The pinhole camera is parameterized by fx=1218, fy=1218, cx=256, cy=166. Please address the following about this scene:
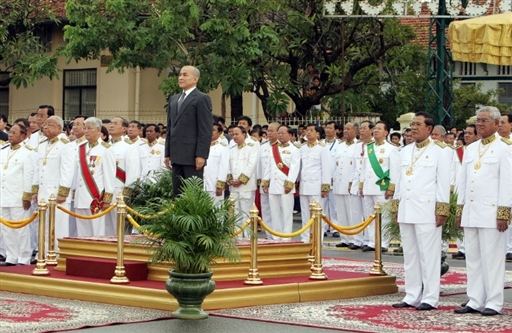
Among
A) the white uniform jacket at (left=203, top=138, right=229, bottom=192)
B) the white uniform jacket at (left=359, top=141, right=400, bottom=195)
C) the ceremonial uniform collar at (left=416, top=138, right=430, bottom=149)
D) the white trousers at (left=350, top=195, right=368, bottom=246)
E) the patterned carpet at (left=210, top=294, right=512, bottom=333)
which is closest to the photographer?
the patterned carpet at (left=210, top=294, right=512, bottom=333)

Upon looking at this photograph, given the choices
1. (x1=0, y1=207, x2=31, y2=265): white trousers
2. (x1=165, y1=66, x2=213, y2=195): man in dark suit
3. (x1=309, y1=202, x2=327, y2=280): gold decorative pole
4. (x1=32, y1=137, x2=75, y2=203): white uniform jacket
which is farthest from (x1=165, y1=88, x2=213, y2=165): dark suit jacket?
(x1=0, y1=207, x2=31, y2=265): white trousers

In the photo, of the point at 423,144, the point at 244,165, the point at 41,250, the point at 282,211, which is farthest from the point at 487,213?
the point at 244,165

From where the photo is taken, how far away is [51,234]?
14.7 metres

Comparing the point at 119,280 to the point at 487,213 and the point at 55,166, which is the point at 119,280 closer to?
the point at 55,166

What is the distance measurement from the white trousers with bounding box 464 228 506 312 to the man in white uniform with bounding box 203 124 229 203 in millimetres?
8118

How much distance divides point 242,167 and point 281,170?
738mm

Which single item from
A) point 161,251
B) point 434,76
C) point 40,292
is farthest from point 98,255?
point 434,76

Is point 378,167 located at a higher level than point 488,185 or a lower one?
higher

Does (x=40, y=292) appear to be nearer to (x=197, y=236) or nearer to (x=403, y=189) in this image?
(x=197, y=236)

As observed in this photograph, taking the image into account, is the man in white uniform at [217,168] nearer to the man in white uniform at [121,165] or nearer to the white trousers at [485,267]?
the man in white uniform at [121,165]

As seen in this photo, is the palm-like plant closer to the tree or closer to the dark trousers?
the dark trousers

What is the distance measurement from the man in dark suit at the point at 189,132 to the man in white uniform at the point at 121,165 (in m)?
3.59

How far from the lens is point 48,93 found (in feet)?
116

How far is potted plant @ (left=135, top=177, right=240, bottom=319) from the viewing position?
455 inches
